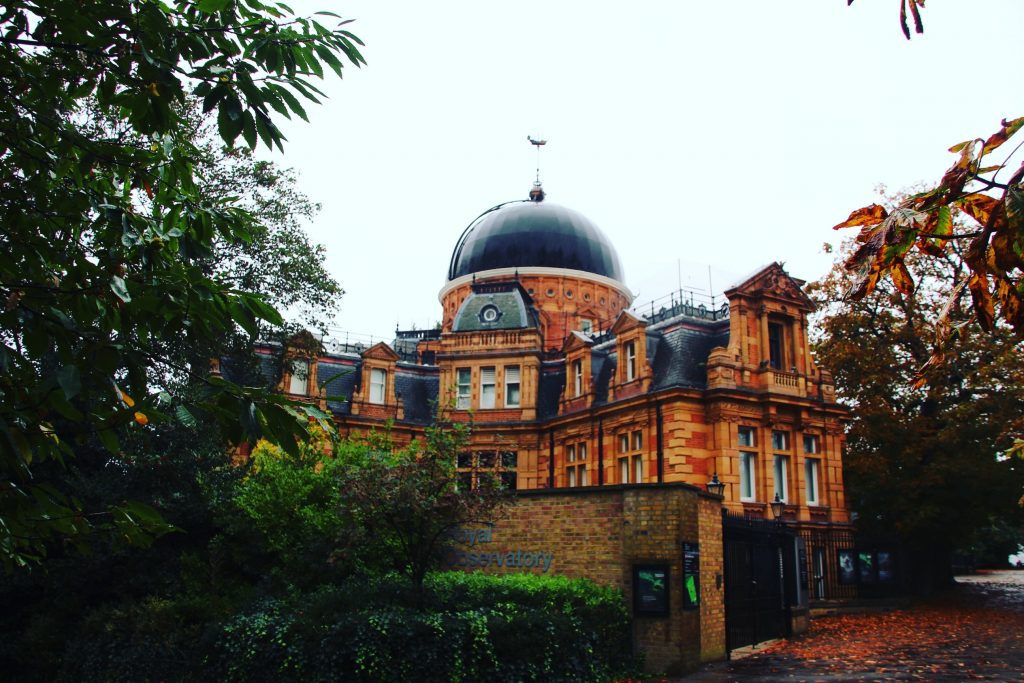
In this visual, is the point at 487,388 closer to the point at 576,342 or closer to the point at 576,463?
the point at 576,342

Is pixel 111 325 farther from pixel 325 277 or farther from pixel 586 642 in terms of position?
pixel 325 277

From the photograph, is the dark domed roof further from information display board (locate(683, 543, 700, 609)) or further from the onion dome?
information display board (locate(683, 543, 700, 609))

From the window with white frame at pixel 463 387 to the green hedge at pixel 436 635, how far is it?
1997 cm

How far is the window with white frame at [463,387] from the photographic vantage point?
36906 mm

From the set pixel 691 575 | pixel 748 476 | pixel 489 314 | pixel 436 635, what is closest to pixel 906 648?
pixel 691 575

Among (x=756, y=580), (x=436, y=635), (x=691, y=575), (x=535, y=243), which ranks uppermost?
(x=535, y=243)

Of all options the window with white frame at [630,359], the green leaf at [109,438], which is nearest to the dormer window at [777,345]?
the window with white frame at [630,359]

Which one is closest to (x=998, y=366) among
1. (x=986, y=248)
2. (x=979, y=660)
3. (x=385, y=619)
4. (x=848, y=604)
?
(x=848, y=604)

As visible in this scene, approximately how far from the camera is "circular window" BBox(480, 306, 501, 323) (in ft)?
125

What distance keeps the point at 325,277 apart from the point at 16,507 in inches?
823

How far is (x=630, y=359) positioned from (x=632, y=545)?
16450 mm

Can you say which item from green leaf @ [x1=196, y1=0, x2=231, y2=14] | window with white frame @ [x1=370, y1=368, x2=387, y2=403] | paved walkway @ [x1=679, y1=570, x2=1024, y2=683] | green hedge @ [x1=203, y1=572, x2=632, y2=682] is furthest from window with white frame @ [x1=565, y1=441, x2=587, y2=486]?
green leaf @ [x1=196, y1=0, x2=231, y2=14]

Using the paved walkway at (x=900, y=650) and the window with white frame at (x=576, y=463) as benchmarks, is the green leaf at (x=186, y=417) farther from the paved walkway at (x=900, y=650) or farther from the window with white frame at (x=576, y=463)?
the window with white frame at (x=576, y=463)

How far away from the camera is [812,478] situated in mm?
31703
